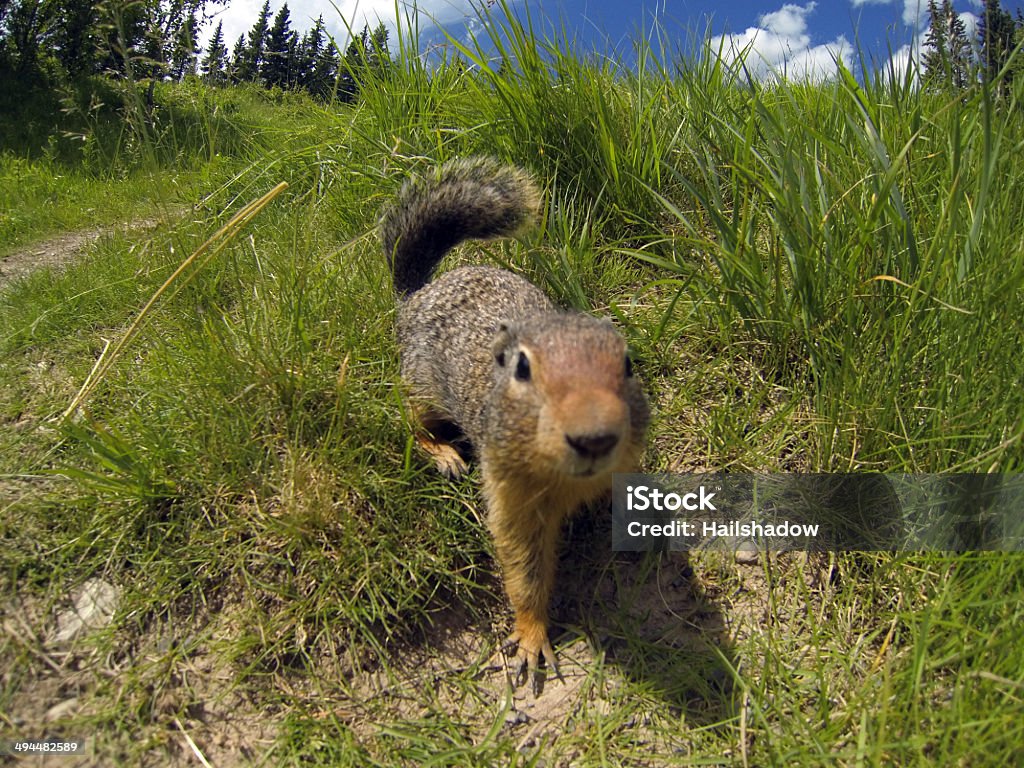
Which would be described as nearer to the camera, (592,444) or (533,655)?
(592,444)

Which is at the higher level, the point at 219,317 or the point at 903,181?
the point at 903,181

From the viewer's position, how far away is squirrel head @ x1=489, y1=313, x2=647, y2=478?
6.59 feet

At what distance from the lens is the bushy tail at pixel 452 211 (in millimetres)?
3748

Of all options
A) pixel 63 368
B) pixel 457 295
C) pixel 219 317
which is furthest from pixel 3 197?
pixel 457 295

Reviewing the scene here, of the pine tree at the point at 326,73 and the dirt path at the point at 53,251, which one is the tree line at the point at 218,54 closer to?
the pine tree at the point at 326,73

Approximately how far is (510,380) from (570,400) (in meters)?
0.47

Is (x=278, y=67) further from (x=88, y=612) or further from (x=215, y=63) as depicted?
(x=88, y=612)

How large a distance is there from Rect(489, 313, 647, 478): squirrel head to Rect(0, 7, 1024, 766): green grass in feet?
2.83

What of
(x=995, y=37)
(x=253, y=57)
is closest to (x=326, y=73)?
(x=253, y=57)

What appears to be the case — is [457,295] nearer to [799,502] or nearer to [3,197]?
[799,502]

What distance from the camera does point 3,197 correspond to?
7.39m

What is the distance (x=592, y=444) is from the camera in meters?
A: 1.97

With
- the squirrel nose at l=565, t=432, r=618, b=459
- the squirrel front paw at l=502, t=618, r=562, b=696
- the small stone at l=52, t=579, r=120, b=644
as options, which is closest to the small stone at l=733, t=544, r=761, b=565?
the squirrel front paw at l=502, t=618, r=562, b=696

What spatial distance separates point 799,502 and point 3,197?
9.07m
